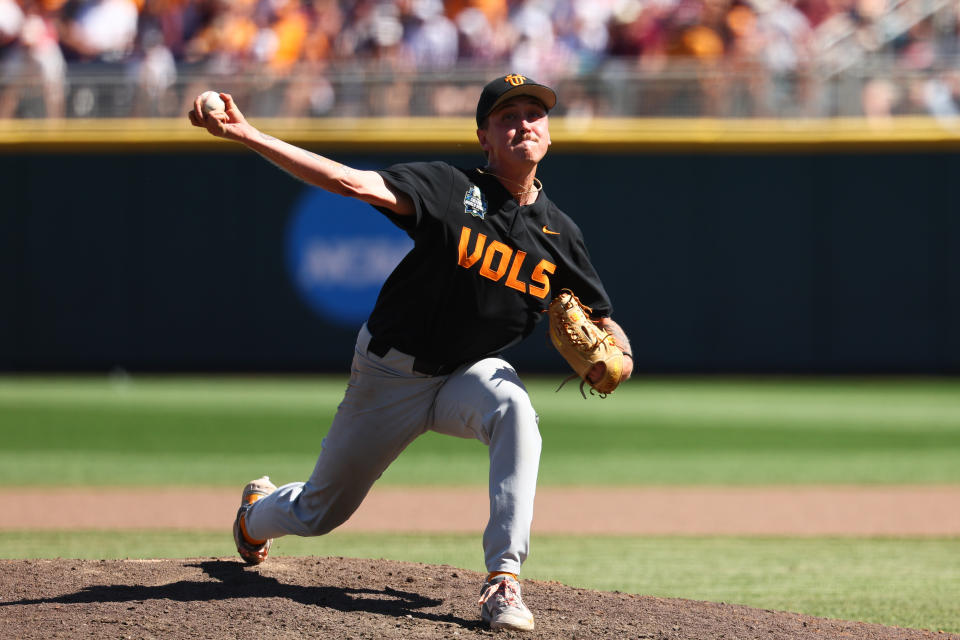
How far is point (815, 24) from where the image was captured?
16203 mm

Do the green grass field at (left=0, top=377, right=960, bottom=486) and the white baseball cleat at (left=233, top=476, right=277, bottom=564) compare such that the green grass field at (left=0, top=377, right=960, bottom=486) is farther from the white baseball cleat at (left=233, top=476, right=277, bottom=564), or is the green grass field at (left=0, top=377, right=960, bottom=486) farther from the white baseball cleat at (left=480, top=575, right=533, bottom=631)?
the white baseball cleat at (left=480, top=575, right=533, bottom=631)

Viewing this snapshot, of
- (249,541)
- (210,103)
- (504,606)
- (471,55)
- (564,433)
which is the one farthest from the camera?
(471,55)

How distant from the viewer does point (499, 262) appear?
4168 millimetres

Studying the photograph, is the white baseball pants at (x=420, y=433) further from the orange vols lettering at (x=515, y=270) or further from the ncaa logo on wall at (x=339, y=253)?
the ncaa logo on wall at (x=339, y=253)

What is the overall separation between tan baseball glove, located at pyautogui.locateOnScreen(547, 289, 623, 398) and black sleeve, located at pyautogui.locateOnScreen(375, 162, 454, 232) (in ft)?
1.80

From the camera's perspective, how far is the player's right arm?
12.2 ft

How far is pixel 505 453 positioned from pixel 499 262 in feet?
2.04

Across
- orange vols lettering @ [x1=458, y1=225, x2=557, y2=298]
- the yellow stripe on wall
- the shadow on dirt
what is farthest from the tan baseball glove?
the yellow stripe on wall

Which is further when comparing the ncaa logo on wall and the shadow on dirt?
the ncaa logo on wall

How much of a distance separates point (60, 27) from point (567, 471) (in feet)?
33.6

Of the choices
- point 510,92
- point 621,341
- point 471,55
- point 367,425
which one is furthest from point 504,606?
point 471,55

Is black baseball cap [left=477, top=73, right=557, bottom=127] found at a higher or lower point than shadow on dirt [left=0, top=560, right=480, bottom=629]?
higher

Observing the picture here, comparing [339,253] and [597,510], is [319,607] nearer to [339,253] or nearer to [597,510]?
[597,510]

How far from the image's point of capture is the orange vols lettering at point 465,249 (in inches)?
162
